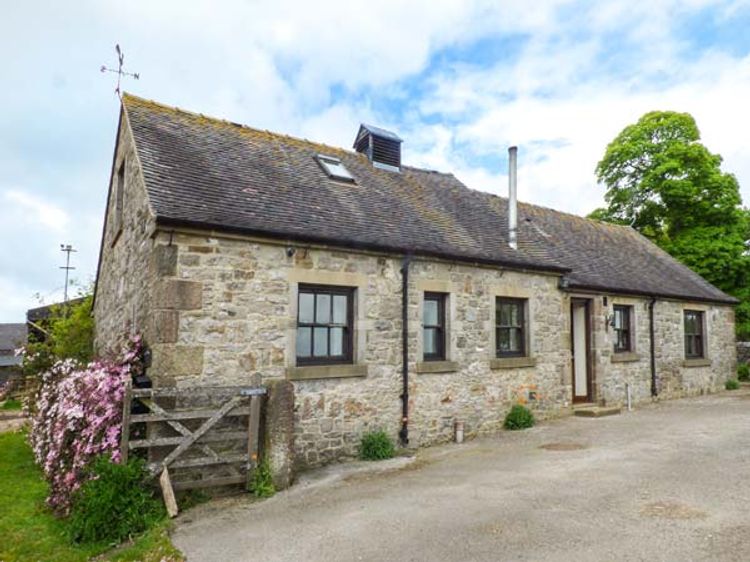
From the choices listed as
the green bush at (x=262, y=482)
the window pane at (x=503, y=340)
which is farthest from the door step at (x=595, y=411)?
the green bush at (x=262, y=482)

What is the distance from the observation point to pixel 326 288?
27.7 ft

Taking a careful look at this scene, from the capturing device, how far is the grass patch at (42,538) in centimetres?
506

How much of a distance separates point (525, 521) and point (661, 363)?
11.7 metres

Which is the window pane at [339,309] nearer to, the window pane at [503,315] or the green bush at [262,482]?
the green bush at [262,482]

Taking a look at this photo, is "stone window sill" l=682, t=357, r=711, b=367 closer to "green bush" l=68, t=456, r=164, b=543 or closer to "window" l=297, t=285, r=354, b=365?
"window" l=297, t=285, r=354, b=365

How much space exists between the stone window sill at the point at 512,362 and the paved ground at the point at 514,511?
1.96m

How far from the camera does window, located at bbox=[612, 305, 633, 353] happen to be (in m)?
13.9

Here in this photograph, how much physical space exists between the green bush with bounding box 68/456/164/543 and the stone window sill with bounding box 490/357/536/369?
6659 mm

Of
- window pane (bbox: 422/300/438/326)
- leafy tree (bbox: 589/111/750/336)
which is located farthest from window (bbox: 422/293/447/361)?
leafy tree (bbox: 589/111/750/336)

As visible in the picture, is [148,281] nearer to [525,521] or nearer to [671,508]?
[525,521]

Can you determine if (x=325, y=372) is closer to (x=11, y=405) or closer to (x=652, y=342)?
(x=652, y=342)

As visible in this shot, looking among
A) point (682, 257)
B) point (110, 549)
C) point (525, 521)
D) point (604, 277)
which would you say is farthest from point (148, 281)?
point (682, 257)

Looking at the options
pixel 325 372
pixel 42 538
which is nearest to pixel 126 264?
pixel 325 372

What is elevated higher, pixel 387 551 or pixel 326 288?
pixel 326 288
